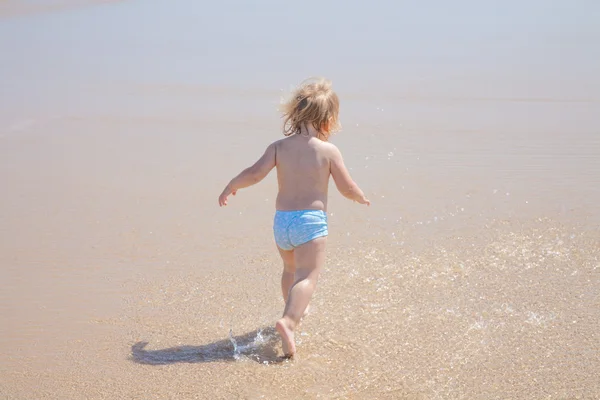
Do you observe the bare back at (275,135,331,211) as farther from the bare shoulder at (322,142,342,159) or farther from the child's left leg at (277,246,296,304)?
the child's left leg at (277,246,296,304)

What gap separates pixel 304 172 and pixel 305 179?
0.03 meters

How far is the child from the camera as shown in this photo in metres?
3.47

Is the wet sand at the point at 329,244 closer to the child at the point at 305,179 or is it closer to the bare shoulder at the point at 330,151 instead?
the child at the point at 305,179

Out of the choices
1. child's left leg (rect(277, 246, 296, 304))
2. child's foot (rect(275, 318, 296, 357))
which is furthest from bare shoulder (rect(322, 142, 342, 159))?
child's foot (rect(275, 318, 296, 357))

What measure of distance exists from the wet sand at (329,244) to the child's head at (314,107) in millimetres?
912

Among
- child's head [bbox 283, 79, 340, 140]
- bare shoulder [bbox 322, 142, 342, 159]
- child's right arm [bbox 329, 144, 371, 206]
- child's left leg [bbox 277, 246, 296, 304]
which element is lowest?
child's left leg [bbox 277, 246, 296, 304]

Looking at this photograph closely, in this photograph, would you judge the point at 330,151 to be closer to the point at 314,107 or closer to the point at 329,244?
the point at 314,107

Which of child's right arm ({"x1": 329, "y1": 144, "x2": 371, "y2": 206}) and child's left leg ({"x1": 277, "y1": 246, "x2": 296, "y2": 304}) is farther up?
child's right arm ({"x1": 329, "y1": 144, "x2": 371, "y2": 206})

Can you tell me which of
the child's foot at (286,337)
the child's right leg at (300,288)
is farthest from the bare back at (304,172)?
the child's foot at (286,337)

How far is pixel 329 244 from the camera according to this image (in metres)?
4.62

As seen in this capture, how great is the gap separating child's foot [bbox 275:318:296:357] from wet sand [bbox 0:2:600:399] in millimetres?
64

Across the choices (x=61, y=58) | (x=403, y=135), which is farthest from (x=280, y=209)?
(x=61, y=58)

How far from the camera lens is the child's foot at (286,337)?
3245mm

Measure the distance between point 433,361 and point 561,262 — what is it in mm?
1329
